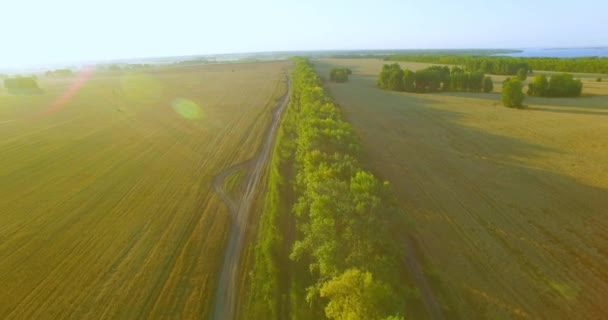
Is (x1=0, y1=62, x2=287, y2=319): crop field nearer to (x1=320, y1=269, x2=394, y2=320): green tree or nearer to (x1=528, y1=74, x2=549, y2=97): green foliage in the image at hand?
Result: (x1=320, y1=269, x2=394, y2=320): green tree

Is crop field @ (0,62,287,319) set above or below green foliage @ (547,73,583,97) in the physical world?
below

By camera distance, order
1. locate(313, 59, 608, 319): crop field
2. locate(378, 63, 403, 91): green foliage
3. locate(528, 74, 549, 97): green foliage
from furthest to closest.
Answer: locate(378, 63, 403, 91): green foliage < locate(528, 74, 549, 97): green foliage < locate(313, 59, 608, 319): crop field

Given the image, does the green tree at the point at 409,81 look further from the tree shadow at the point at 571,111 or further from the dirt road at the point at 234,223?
the dirt road at the point at 234,223

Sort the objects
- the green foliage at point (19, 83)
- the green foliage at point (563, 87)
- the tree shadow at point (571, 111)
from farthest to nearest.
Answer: the green foliage at point (19, 83) → the green foliage at point (563, 87) → the tree shadow at point (571, 111)

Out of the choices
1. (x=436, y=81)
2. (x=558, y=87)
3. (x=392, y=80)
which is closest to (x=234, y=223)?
(x=392, y=80)

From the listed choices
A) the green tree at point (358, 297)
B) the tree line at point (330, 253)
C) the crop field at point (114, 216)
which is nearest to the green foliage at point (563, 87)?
the crop field at point (114, 216)

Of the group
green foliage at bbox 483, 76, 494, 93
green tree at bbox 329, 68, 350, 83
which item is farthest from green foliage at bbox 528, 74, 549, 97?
green tree at bbox 329, 68, 350, 83

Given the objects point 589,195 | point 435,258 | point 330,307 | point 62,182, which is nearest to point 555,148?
point 589,195
